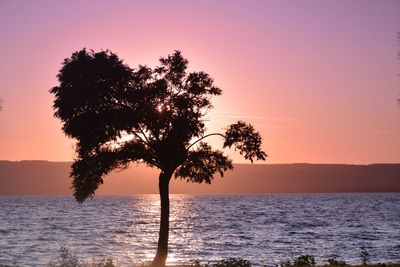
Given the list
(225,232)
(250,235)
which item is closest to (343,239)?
(250,235)

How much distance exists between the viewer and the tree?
3712 cm

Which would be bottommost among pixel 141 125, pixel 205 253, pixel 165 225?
pixel 205 253

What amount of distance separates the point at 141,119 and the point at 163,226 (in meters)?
6.85

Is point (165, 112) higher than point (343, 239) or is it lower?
higher

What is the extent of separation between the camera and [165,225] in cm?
3772

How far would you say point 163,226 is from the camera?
124 feet

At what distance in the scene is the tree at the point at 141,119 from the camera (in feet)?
122

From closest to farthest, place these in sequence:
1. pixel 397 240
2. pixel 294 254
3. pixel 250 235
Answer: pixel 294 254, pixel 397 240, pixel 250 235

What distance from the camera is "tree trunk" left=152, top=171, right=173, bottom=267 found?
37.4 metres

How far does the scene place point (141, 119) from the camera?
37.6 meters

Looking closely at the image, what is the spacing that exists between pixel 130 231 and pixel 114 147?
77.4m

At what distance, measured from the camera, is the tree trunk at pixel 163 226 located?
37438 mm

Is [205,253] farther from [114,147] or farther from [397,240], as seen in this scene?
[114,147]

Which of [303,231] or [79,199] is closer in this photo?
[79,199]
